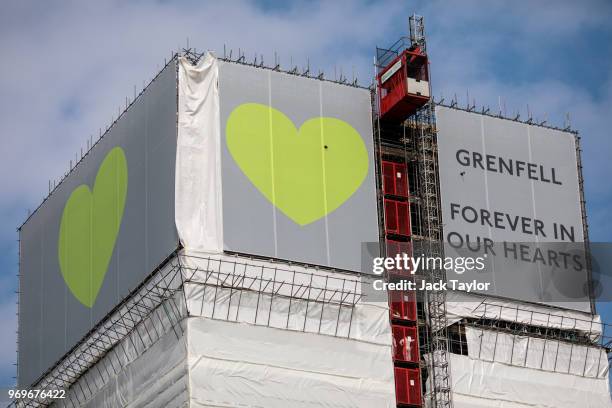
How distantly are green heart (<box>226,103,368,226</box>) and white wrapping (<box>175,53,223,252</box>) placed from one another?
150 cm

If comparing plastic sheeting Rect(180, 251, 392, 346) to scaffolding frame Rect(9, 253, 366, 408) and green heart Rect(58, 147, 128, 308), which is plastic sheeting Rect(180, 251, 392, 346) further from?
green heart Rect(58, 147, 128, 308)

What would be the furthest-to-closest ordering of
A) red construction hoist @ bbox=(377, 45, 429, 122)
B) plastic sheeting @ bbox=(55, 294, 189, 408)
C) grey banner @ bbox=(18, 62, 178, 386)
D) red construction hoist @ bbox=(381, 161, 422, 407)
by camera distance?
red construction hoist @ bbox=(377, 45, 429, 122) → red construction hoist @ bbox=(381, 161, 422, 407) → grey banner @ bbox=(18, 62, 178, 386) → plastic sheeting @ bbox=(55, 294, 189, 408)

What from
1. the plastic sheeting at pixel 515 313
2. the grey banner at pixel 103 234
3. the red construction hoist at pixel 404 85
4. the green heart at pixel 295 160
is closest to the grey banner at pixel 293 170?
the green heart at pixel 295 160

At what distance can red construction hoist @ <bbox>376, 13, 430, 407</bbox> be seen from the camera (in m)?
99.0

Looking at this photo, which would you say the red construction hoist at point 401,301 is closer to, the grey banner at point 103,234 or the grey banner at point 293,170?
the grey banner at point 293,170

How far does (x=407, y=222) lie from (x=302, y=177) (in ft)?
30.0

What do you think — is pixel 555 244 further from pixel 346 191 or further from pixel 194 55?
pixel 194 55

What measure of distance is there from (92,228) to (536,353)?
3368 centimetres

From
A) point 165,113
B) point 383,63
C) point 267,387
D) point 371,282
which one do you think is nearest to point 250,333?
point 267,387

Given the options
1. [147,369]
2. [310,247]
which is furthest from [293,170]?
[147,369]

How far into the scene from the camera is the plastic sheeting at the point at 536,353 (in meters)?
102

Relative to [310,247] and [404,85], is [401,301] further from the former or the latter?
[404,85]

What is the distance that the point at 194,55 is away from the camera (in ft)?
328

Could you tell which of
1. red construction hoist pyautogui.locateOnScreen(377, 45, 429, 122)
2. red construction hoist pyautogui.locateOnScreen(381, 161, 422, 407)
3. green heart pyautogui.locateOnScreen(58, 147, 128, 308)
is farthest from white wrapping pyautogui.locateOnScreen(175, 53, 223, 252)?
red construction hoist pyautogui.locateOnScreen(381, 161, 422, 407)
